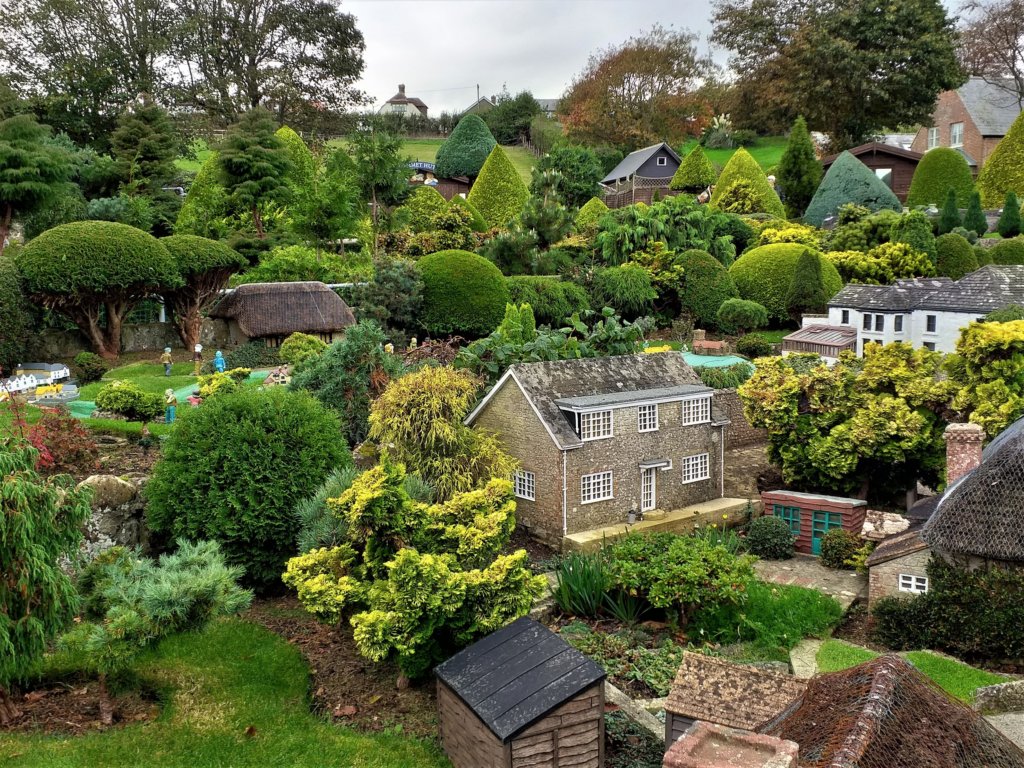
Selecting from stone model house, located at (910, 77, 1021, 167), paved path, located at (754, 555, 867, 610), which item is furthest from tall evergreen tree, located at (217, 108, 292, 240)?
stone model house, located at (910, 77, 1021, 167)

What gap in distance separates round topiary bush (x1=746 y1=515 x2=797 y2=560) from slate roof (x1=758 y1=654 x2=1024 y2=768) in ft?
49.6

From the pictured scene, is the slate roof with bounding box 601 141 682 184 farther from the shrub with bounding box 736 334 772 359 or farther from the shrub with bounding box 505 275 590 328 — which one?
the shrub with bounding box 736 334 772 359

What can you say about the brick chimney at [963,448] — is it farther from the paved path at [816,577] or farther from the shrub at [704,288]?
the shrub at [704,288]

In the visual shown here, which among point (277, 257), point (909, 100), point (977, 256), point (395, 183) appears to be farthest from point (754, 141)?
point (277, 257)

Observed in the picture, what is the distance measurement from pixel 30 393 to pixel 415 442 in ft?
47.1

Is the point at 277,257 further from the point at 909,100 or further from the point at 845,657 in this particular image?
the point at 909,100

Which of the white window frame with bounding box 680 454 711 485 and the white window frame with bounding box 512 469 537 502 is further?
the white window frame with bounding box 680 454 711 485

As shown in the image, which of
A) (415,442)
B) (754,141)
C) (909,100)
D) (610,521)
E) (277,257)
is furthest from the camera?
(754,141)

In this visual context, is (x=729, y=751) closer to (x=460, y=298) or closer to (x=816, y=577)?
(x=816, y=577)

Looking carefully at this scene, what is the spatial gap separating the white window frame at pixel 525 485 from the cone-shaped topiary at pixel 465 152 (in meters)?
51.3

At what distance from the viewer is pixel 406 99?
128m

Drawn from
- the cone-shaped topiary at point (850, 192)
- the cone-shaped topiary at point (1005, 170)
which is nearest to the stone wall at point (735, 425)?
the cone-shaped topiary at point (850, 192)

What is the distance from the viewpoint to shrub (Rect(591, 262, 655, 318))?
136 feet

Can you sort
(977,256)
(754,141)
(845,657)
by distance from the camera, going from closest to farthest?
(845,657)
(977,256)
(754,141)
